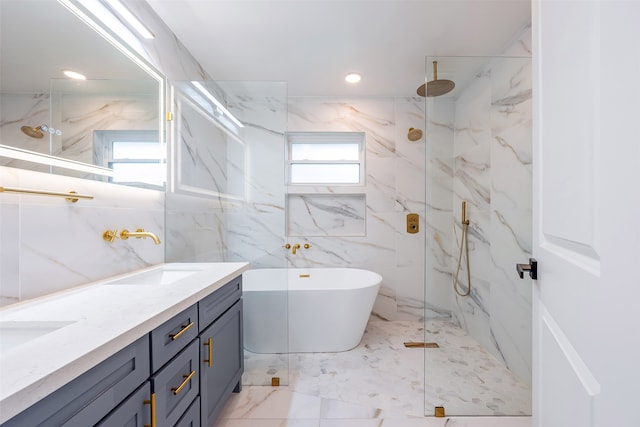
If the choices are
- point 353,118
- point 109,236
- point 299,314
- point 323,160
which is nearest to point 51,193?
point 109,236

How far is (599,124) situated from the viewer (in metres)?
0.51

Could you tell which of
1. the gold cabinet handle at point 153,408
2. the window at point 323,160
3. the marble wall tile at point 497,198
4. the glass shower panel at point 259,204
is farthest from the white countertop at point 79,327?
the window at point 323,160

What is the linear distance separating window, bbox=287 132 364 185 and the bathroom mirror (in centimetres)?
170

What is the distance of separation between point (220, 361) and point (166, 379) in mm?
536

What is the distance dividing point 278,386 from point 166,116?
204 cm

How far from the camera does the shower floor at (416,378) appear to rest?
1.63m

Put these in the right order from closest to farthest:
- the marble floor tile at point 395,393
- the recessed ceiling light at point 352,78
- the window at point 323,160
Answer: the marble floor tile at point 395,393
the recessed ceiling light at point 352,78
the window at point 323,160

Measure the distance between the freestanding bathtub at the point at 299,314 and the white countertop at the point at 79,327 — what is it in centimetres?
74

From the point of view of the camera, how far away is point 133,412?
31.2 inches

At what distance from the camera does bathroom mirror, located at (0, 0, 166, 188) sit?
3.18 feet

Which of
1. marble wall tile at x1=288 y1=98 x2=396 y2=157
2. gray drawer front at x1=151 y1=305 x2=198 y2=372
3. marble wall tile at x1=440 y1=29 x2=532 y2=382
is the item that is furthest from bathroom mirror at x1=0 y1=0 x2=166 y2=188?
marble wall tile at x1=440 y1=29 x2=532 y2=382

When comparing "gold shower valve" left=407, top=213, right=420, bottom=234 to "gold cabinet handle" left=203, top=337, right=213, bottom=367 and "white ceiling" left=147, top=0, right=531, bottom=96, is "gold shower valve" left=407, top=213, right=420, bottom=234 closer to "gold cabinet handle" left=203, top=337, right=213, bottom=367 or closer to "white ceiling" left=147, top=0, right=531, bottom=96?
"white ceiling" left=147, top=0, right=531, bottom=96

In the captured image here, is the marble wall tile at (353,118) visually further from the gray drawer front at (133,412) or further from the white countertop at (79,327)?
the gray drawer front at (133,412)

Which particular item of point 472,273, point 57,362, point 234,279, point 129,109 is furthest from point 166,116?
point 472,273
